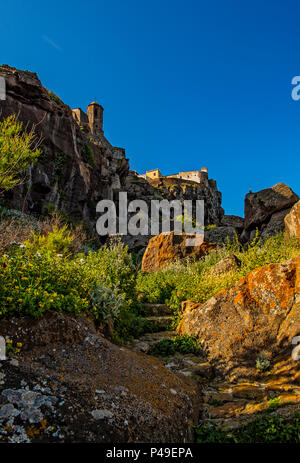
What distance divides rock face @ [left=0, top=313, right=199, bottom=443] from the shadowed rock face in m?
16.3

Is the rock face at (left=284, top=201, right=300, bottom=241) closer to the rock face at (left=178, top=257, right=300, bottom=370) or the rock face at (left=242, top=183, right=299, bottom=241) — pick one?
the rock face at (left=242, top=183, right=299, bottom=241)

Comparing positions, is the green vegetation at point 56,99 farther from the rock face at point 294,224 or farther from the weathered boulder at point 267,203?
the rock face at point 294,224

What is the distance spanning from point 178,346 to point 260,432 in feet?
8.05

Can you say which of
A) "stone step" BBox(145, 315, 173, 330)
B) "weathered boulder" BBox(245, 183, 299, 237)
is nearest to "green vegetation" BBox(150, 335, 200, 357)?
"stone step" BBox(145, 315, 173, 330)

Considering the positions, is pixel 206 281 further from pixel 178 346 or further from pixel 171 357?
pixel 171 357

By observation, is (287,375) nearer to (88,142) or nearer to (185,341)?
(185,341)

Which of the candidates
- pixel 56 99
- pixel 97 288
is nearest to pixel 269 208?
pixel 97 288

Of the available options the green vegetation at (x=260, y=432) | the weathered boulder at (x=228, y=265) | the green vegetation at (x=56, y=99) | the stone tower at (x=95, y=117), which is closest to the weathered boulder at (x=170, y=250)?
the weathered boulder at (x=228, y=265)

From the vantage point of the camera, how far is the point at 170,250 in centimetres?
1270

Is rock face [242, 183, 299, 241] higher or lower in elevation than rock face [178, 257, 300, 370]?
higher

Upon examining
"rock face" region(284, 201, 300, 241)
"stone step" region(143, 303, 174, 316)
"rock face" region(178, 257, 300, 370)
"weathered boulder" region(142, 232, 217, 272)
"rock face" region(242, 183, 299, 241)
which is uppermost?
"rock face" region(242, 183, 299, 241)

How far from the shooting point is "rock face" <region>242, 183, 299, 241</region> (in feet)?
43.2

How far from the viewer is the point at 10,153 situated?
19.0ft
